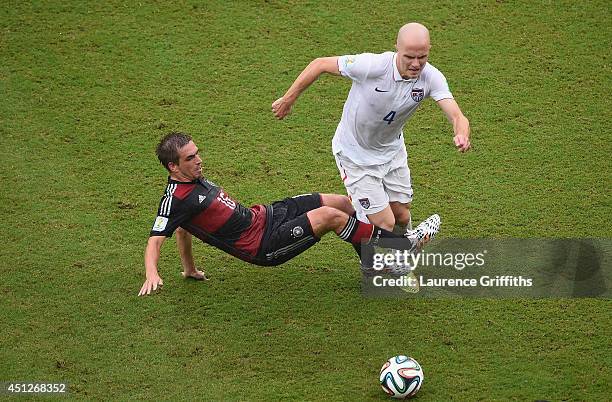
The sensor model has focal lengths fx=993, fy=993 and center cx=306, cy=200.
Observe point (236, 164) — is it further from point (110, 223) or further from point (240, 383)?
point (240, 383)

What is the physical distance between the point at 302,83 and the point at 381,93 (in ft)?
1.96

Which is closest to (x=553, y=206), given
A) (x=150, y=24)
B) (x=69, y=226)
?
(x=69, y=226)

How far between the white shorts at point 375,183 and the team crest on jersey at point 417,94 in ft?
2.02

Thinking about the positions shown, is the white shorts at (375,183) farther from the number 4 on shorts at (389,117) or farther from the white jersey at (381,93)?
the number 4 on shorts at (389,117)

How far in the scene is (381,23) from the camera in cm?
1116

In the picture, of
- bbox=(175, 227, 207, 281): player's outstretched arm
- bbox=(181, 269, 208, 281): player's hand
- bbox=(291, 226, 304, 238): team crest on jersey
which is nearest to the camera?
bbox=(291, 226, 304, 238): team crest on jersey

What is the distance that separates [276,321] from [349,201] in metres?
1.19

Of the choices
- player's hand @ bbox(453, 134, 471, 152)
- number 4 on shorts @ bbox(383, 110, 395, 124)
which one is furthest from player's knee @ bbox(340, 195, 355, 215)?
player's hand @ bbox(453, 134, 471, 152)

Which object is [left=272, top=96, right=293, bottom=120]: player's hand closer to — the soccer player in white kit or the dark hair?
the soccer player in white kit

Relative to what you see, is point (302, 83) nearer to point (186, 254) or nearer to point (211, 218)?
point (211, 218)

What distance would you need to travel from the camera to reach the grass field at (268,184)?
711 centimetres

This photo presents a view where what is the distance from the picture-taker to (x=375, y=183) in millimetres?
7766

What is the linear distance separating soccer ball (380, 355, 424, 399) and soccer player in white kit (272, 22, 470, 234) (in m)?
1.46

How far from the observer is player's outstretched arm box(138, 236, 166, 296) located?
681 cm
